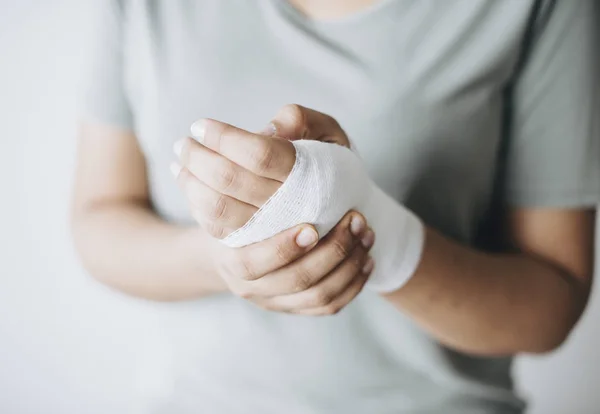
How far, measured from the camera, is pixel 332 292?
41 centimetres

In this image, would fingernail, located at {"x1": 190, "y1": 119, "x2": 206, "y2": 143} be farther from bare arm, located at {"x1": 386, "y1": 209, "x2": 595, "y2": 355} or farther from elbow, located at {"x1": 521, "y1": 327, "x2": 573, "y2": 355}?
elbow, located at {"x1": 521, "y1": 327, "x2": 573, "y2": 355}

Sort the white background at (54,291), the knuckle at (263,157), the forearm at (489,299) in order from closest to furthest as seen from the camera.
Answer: the knuckle at (263,157)
the forearm at (489,299)
the white background at (54,291)

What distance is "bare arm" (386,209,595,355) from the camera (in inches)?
19.1

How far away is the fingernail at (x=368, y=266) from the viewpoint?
1.40 ft

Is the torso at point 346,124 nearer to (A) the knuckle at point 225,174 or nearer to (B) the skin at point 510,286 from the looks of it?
(B) the skin at point 510,286

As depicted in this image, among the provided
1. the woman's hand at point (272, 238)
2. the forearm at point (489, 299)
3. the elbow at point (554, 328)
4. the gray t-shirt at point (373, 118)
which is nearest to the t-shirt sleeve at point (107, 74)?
the gray t-shirt at point (373, 118)

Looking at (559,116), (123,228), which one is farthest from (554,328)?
(123,228)

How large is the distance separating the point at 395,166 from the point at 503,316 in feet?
0.54

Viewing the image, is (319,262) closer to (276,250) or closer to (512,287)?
(276,250)

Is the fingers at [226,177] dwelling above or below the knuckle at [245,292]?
above

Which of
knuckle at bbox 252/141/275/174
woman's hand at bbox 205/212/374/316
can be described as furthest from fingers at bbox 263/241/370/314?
knuckle at bbox 252/141/275/174

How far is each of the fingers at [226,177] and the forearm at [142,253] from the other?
0.13 m

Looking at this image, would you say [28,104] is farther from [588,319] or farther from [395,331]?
[588,319]

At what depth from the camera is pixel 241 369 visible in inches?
22.1
